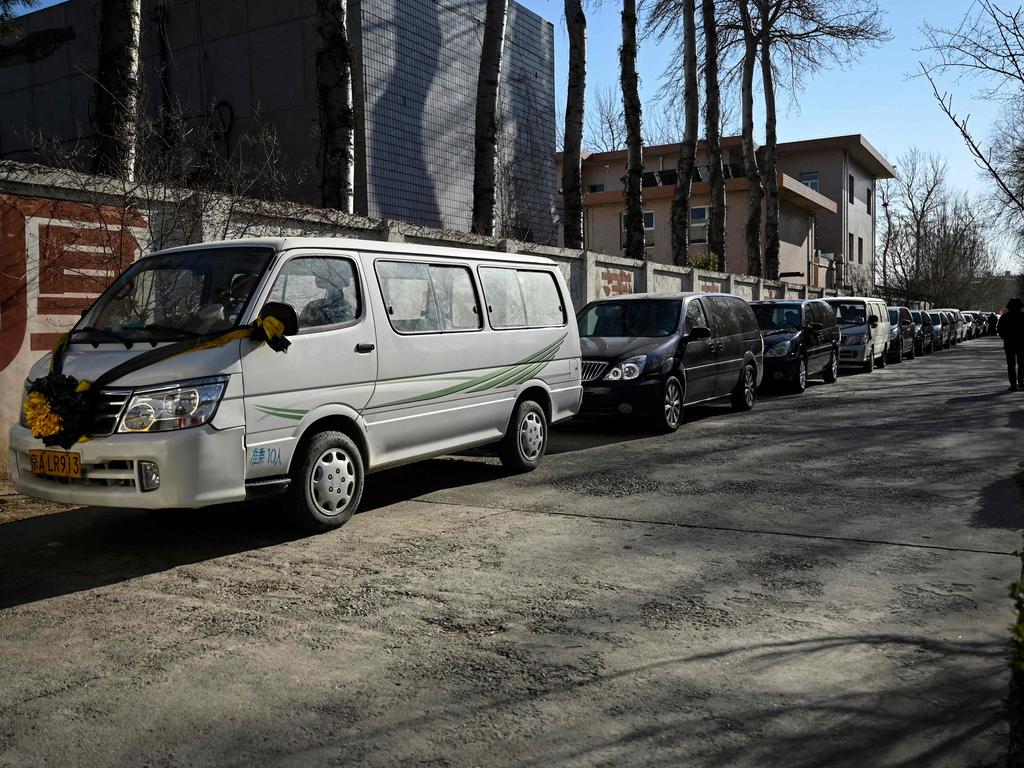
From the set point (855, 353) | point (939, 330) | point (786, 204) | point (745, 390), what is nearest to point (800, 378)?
point (745, 390)

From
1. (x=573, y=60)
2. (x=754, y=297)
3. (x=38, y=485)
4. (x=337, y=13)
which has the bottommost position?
(x=38, y=485)

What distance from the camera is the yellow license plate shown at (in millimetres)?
5629

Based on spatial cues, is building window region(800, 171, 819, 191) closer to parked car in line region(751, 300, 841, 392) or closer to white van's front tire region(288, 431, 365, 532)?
parked car in line region(751, 300, 841, 392)

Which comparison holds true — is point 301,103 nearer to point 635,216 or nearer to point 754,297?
point 635,216

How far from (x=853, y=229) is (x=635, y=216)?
3930cm

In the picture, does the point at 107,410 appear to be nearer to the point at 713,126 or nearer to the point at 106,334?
the point at 106,334

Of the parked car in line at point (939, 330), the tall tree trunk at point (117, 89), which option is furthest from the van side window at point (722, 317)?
the parked car in line at point (939, 330)

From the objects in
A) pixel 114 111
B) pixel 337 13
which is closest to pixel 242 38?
pixel 337 13

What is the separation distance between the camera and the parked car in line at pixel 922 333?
A: 108 feet

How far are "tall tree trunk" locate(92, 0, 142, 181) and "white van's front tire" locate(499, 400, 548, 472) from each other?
184 inches

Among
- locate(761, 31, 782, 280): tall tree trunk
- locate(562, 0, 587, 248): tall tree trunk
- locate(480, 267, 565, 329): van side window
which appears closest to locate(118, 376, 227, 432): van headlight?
locate(480, 267, 565, 329): van side window

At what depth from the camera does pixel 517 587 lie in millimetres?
5105

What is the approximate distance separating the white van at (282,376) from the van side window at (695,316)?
4.55 meters

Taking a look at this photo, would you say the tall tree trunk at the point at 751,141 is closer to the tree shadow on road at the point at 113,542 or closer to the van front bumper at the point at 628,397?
the van front bumper at the point at 628,397
